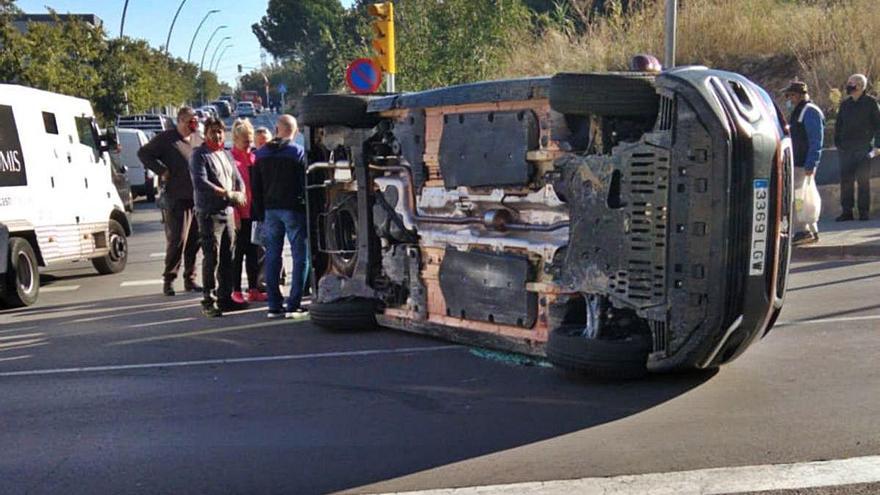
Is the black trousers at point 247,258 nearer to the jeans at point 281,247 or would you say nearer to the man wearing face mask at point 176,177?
the man wearing face mask at point 176,177

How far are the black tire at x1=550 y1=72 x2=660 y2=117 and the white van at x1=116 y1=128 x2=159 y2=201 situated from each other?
19.0 m

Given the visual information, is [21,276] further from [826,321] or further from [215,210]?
[826,321]

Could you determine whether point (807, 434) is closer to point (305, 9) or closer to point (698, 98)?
point (698, 98)

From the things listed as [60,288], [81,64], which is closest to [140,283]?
[60,288]

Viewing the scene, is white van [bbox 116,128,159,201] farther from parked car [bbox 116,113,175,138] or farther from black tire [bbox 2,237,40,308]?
black tire [bbox 2,237,40,308]

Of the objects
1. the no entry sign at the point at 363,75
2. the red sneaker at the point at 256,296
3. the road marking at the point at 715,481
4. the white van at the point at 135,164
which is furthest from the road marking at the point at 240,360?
the white van at the point at 135,164

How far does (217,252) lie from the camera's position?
873 cm

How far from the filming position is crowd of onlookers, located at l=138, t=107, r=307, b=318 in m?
8.23

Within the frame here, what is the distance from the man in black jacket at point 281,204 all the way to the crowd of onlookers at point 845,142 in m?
6.11

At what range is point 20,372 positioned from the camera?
6.82 metres

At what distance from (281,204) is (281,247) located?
0.46 meters

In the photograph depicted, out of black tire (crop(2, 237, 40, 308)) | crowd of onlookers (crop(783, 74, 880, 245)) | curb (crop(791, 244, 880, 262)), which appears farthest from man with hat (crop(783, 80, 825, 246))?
black tire (crop(2, 237, 40, 308))

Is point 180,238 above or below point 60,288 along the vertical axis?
above

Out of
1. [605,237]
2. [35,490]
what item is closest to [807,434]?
[605,237]
